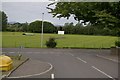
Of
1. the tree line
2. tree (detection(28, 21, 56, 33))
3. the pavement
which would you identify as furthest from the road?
tree (detection(28, 21, 56, 33))

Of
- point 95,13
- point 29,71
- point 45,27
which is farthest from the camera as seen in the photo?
point 45,27

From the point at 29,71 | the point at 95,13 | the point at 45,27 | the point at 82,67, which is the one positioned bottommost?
the point at 82,67

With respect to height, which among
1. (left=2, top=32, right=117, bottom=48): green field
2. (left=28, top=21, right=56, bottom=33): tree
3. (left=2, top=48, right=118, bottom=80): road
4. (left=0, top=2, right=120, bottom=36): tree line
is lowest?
(left=2, top=32, right=117, bottom=48): green field

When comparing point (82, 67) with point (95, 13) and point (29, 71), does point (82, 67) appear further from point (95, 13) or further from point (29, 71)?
point (95, 13)

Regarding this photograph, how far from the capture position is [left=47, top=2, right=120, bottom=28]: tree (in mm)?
33375

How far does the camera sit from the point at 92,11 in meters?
36.3

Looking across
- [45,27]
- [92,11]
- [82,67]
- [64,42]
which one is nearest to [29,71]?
[82,67]

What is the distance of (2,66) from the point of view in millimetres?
18641

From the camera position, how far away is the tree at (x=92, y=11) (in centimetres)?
3338

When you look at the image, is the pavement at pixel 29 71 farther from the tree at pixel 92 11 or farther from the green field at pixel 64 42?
the green field at pixel 64 42

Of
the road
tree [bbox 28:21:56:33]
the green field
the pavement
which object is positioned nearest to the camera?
→ the pavement

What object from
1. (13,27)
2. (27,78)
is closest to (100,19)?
(27,78)

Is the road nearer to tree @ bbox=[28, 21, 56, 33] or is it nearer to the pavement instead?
the pavement

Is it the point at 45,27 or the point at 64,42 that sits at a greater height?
the point at 45,27
